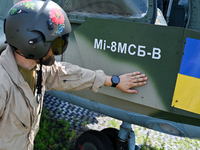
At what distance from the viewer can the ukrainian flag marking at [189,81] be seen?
188cm

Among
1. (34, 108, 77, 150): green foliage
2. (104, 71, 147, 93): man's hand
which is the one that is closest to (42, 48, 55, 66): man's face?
(104, 71, 147, 93): man's hand

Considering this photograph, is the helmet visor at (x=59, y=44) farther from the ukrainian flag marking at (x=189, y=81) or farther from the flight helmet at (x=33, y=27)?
the ukrainian flag marking at (x=189, y=81)

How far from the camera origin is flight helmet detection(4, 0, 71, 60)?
158cm

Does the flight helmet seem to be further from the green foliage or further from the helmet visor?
the green foliage

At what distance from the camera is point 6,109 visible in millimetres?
1498

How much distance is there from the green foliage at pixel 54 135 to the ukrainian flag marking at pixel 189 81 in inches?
81.6

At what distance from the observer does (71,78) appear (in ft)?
6.51

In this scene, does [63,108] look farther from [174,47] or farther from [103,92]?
[174,47]

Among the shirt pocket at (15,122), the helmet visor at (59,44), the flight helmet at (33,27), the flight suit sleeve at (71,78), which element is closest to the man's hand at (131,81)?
the flight suit sleeve at (71,78)

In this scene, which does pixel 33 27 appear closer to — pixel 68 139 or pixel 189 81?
pixel 189 81

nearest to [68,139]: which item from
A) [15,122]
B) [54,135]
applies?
[54,135]

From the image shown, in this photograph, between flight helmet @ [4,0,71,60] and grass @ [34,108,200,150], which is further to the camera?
grass @ [34,108,200,150]

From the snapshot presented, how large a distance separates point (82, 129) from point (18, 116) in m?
2.66

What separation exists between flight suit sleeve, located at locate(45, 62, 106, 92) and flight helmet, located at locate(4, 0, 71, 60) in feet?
1.06
